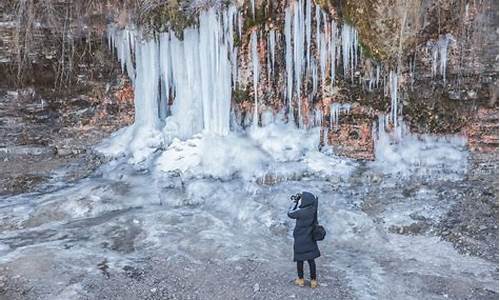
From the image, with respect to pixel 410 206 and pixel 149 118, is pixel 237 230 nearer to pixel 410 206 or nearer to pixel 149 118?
pixel 410 206

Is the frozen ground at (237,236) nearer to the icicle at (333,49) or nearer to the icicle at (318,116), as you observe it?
the icicle at (318,116)

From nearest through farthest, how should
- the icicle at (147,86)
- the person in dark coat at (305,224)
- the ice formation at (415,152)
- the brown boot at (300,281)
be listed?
the person in dark coat at (305,224) → the brown boot at (300,281) → the ice formation at (415,152) → the icicle at (147,86)

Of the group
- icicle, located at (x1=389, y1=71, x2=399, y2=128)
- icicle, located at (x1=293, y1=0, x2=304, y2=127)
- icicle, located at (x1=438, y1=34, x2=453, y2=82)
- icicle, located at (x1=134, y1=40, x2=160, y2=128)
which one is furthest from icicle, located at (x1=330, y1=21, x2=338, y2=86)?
icicle, located at (x1=134, y1=40, x2=160, y2=128)

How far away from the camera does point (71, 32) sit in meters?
11.9

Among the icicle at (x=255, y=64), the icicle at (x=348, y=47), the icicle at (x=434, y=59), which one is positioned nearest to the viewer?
the icicle at (x=434, y=59)

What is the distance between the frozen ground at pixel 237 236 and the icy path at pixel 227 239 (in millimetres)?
24

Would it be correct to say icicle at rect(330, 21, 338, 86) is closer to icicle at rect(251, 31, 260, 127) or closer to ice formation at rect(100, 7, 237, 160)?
icicle at rect(251, 31, 260, 127)

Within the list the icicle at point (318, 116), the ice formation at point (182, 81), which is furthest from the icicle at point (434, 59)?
the ice formation at point (182, 81)

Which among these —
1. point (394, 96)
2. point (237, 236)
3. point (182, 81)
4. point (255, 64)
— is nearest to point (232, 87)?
point (255, 64)

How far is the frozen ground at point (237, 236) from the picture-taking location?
6988 millimetres

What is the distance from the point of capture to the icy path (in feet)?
23.1

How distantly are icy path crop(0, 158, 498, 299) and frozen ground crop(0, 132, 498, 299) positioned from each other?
0.9 inches

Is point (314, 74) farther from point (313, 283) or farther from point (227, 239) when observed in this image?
point (313, 283)

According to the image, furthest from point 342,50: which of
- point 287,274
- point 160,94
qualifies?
point 287,274
